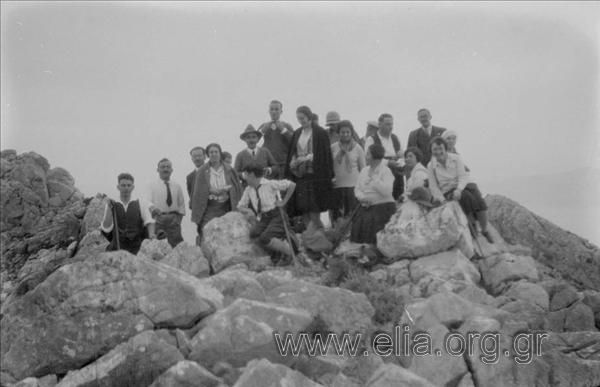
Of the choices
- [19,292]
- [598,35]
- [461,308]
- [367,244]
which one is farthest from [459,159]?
[19,292]

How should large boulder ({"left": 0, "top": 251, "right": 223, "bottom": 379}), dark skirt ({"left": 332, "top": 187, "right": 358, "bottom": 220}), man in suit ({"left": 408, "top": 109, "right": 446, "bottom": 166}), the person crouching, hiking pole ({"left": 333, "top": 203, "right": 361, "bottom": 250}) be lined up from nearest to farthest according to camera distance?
large boulder ({"left": 0, "top": 251, "right": 223, "bottom": 379}) → the person crouching → hiking pole ({"left": 333, "top": 203, "right": 361, "bottom": 250}) → dark skirt ({"left": 332, "top": 187, "right": 358, "bottom": 220}) → man in suit ({"left": 408, "top": 109, "right": 446, "bottom": 166})

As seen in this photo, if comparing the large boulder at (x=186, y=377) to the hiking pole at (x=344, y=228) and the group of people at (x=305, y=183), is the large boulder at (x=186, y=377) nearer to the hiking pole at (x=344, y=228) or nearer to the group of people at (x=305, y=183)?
the group of people at (x=305, y=183)

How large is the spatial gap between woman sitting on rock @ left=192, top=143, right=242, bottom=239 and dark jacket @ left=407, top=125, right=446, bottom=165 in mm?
3822

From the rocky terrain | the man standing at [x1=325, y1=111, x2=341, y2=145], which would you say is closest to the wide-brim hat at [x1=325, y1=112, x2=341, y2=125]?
the man standing at [x1=325, y1=111, x2=341, y2=145]

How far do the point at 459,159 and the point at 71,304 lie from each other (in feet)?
22.4

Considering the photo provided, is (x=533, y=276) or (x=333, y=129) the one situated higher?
(x=333, y=129)

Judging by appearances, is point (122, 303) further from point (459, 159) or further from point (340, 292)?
point (459, 159)

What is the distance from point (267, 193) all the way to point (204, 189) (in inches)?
63.8

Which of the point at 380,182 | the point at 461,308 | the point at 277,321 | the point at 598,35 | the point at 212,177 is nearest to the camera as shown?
the point at 277,321

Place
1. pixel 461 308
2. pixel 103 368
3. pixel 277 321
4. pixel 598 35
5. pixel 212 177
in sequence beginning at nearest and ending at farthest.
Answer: pixel 103 368 → pixel 277 321 → pixel 461 308 → pixel 598 35 → pixel 212 177

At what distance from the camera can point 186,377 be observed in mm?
6344

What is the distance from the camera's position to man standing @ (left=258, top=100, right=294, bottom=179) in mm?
12508

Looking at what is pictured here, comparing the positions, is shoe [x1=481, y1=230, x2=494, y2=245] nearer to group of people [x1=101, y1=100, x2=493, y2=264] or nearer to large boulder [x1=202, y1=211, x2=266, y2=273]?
group of people [x1=101, y1=100, x2=493, y2=264]

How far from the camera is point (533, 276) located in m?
10.0
